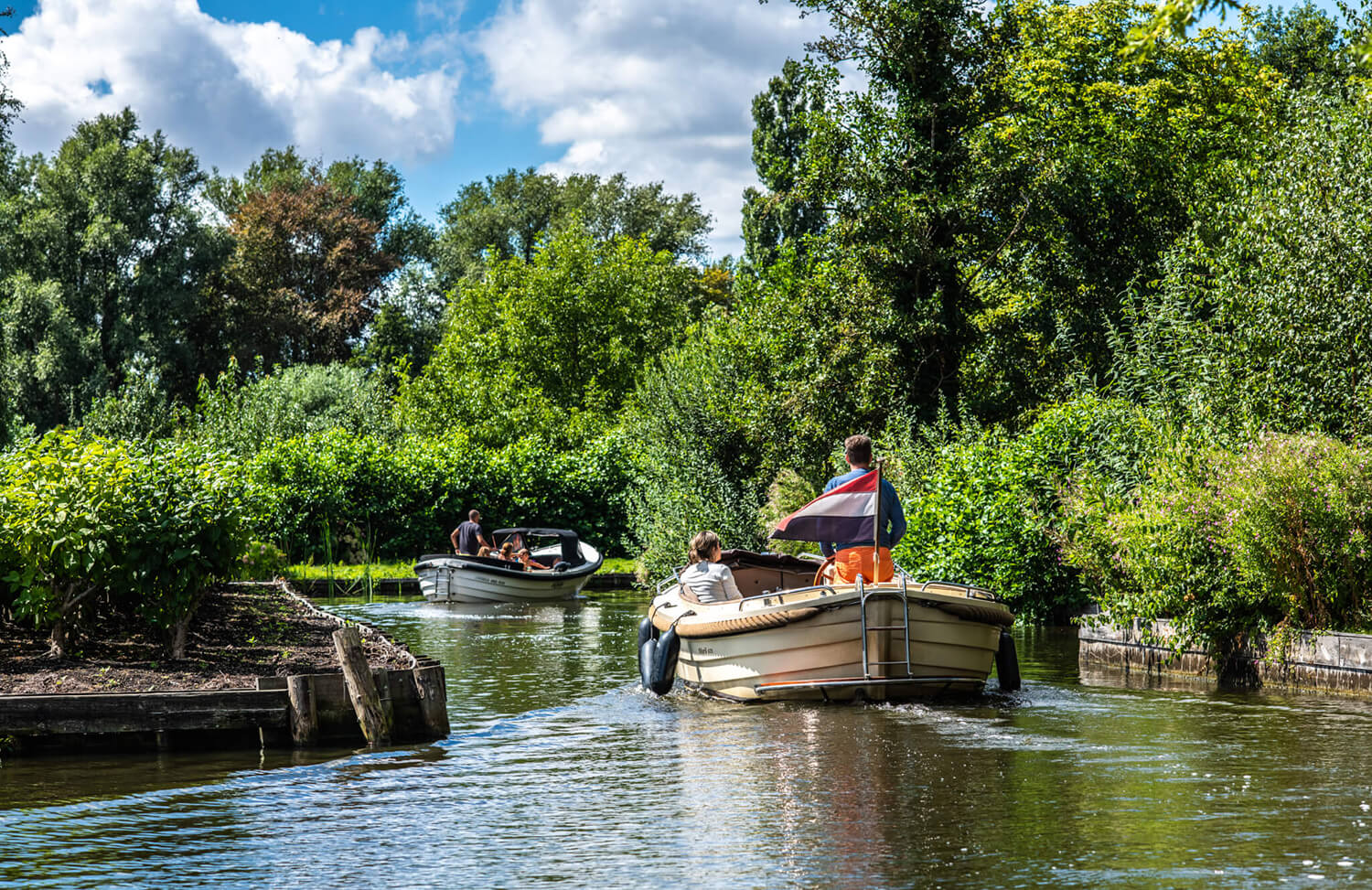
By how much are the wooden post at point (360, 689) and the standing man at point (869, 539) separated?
4.61m

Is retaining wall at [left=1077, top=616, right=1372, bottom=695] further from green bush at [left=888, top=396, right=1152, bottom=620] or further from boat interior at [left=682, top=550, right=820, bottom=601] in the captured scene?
boat interior at [left=682, top=550, right=820, bottom=601]

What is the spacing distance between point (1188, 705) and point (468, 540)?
66.4 feet

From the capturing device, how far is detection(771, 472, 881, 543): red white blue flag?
1284cm

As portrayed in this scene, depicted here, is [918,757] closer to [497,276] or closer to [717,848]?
[717,848]

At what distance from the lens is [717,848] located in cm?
726

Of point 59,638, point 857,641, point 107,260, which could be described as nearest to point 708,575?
point 857,641

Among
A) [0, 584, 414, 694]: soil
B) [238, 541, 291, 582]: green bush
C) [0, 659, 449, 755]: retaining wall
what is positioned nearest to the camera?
[0, 659, 449, 755]: retaining wall

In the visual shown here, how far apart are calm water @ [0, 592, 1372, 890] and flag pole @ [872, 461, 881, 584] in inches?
52.6

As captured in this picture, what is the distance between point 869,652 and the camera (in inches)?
480

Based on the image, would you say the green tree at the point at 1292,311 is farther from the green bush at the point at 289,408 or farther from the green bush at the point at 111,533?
the green bush at the point at 289,408

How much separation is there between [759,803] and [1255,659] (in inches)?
293

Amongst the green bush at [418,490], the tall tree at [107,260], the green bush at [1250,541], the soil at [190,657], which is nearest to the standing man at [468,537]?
the green bush at [418,490]

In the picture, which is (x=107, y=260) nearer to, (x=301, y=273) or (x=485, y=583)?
(x=301, y=273)

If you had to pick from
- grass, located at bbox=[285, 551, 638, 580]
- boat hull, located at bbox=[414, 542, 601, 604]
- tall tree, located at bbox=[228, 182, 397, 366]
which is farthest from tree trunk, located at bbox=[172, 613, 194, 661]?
tall tree, located at bbox=[228, 182, 397, 366]
